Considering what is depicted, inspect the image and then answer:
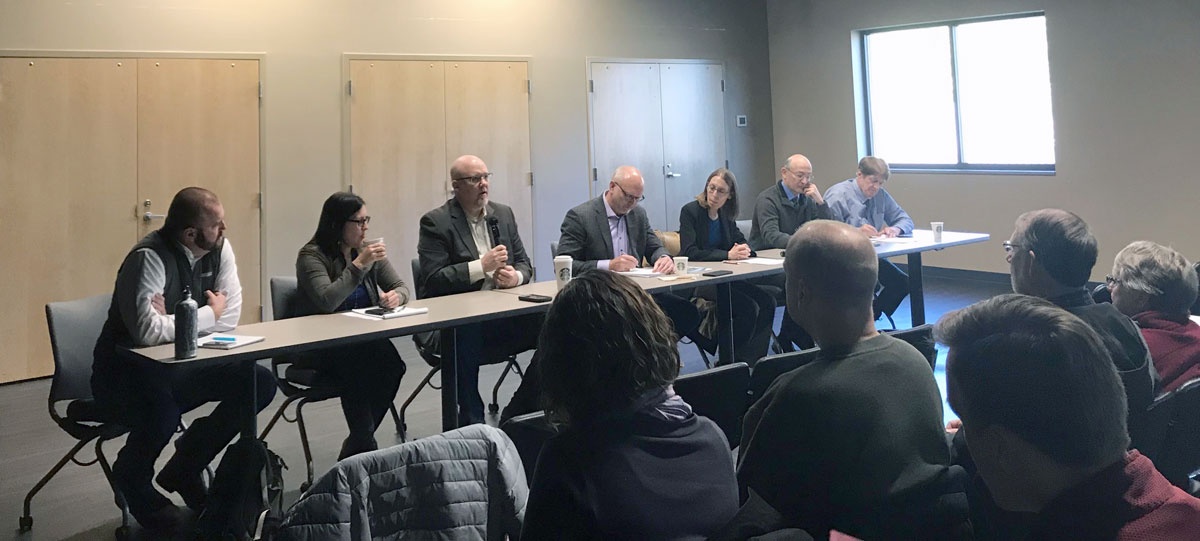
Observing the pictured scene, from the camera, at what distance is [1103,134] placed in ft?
22.8

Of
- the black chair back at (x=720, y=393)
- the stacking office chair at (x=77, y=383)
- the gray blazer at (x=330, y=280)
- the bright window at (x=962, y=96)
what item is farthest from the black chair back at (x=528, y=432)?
the bright window at (x=962, y=96)

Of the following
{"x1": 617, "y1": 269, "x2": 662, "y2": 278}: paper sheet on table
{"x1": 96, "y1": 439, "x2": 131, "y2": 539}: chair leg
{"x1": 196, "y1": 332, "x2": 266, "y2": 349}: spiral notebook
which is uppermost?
{"x1": 617, "y1": 269, "x2": 662, "y2": 278}: paper sheet on table

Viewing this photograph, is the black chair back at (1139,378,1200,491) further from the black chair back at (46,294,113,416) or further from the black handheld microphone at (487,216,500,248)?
the black chair back at (46,294,113,416)

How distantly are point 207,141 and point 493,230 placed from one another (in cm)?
290

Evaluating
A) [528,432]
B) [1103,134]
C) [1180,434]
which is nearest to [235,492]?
[528,432]

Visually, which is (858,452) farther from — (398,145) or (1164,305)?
(398,145)

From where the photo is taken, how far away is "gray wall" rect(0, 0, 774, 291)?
19.7 feet

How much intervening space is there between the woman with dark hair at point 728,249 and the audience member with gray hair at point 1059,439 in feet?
12.5

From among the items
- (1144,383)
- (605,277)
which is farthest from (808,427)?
(1144,383)

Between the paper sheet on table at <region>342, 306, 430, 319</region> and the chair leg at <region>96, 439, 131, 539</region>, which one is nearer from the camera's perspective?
the chair leg at <region>96, 439, 131, 539</region>

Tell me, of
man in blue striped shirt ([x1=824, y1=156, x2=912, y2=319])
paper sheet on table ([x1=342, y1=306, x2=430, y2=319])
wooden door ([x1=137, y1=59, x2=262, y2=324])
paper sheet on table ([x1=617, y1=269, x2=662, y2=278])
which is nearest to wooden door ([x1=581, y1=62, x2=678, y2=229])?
man in blue striped shirt ([x1=824, y1=156, x2=912, y2=319])

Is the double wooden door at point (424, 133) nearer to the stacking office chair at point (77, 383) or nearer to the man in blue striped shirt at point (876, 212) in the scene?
the man in blue striped shirt at point (876, 212)

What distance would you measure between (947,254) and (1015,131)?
1.26 m

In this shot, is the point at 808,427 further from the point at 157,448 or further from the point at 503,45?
the point at 503,45
